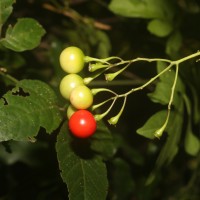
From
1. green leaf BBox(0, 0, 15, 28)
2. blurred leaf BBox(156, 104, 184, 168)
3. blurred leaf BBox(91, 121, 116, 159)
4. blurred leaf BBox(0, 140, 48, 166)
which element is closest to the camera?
green leaf BBox(0, 0, 15, 28)

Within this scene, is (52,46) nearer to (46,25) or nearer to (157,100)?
(46,25)

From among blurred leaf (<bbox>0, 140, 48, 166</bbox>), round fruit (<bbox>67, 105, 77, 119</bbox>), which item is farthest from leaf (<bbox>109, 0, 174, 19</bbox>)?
blurred leaf (<bbox>0, 140, 48, 166</bbox>)

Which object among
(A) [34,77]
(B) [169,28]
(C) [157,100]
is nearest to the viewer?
(C) [157,100]

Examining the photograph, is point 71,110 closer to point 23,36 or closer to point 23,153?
point 23,36

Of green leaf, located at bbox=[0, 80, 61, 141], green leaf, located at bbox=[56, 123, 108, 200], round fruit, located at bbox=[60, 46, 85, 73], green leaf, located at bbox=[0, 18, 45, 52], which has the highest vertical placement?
round fruit, located at bbox=[60, 46, 85, 73]

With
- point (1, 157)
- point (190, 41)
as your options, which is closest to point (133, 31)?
point (190, 41)

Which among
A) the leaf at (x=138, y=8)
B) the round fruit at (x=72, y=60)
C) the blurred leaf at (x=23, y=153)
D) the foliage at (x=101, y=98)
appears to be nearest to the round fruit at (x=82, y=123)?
the foliage at (x=101, y=98)

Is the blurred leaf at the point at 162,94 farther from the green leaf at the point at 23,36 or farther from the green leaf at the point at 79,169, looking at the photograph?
the green leaf at the point at 23,36

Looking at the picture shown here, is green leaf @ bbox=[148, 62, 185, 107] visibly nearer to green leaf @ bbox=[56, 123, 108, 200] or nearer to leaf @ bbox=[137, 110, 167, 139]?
leaf @ bbox=[137, 110, 167, 139]
